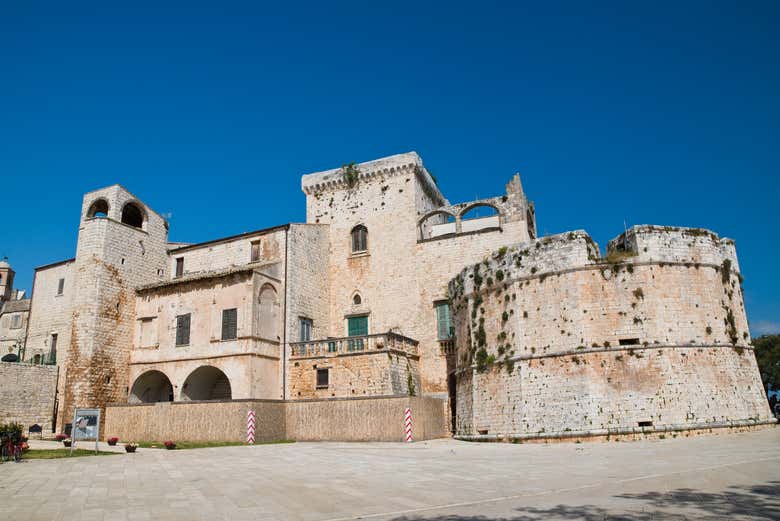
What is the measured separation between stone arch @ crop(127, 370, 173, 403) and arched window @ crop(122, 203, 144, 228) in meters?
9.15

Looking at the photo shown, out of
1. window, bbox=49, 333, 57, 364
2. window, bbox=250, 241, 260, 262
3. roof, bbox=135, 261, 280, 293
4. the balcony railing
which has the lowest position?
the balcony railing

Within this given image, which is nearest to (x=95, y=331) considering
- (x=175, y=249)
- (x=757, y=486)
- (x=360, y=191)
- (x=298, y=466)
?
(x=175, y=249)

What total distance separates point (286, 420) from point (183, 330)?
8107 mm

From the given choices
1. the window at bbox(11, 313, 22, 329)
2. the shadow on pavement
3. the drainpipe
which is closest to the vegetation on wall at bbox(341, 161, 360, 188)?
the drainpipe

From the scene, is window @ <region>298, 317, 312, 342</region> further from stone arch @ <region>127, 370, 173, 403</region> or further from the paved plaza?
the paved plaza

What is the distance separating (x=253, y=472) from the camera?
1416cm

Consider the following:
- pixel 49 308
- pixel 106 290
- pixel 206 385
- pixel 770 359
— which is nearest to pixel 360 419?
pixel 206 385

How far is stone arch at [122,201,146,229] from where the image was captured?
35.5 metres

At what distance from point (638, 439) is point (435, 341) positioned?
12.4 metres

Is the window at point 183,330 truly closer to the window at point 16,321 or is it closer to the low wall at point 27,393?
the low wall at point 27,393

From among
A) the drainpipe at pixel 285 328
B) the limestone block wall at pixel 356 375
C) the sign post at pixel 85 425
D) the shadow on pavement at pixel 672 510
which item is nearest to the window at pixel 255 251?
the drainpipe at pixel 285 328

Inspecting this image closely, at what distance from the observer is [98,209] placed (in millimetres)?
34812

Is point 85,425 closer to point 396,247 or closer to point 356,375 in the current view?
point 356,375

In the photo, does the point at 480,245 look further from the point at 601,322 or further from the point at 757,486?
the point at 757,486
